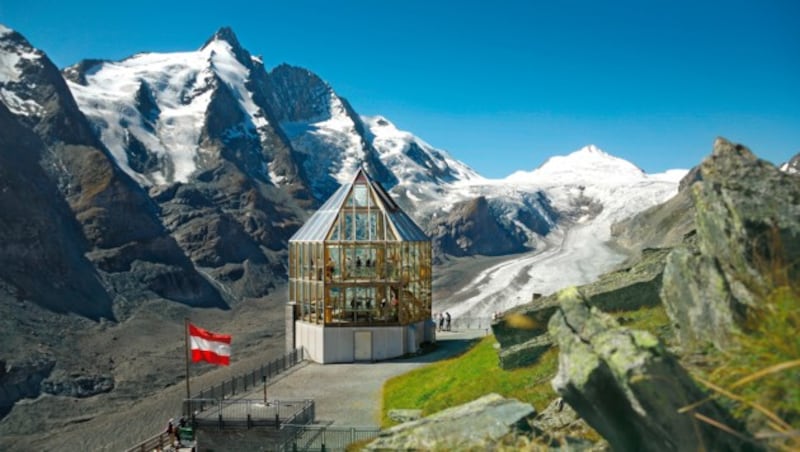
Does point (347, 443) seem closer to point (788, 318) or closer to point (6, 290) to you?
point (788, 318)

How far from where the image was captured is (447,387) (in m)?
25.9

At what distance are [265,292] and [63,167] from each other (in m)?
37.7

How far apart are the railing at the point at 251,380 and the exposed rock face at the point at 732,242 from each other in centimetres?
2033

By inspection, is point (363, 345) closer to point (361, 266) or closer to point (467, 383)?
point (361, 266)

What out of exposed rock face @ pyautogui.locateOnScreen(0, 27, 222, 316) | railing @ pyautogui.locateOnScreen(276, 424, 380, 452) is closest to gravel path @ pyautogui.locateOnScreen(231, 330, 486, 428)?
railing @ pyautogui.locateOnScreen(276, 424, 380, 452)

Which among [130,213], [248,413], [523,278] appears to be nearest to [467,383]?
[248,413]

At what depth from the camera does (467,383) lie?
23844 mm

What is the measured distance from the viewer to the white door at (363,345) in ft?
124

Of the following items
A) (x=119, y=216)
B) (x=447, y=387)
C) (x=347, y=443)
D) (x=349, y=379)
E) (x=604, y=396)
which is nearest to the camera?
(x=604, y=396)

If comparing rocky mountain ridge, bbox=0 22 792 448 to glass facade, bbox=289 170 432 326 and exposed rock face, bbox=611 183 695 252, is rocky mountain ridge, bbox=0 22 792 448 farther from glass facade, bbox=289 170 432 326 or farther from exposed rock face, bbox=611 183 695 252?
glass facade, bbox=289 170 432 326

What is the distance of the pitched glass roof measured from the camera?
39750 mm

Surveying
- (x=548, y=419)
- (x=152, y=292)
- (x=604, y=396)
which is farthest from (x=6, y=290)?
(x=604, y=396)

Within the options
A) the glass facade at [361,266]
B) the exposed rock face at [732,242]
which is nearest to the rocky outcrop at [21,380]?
the glass facade at [361,266]

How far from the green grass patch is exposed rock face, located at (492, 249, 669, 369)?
0.51m
